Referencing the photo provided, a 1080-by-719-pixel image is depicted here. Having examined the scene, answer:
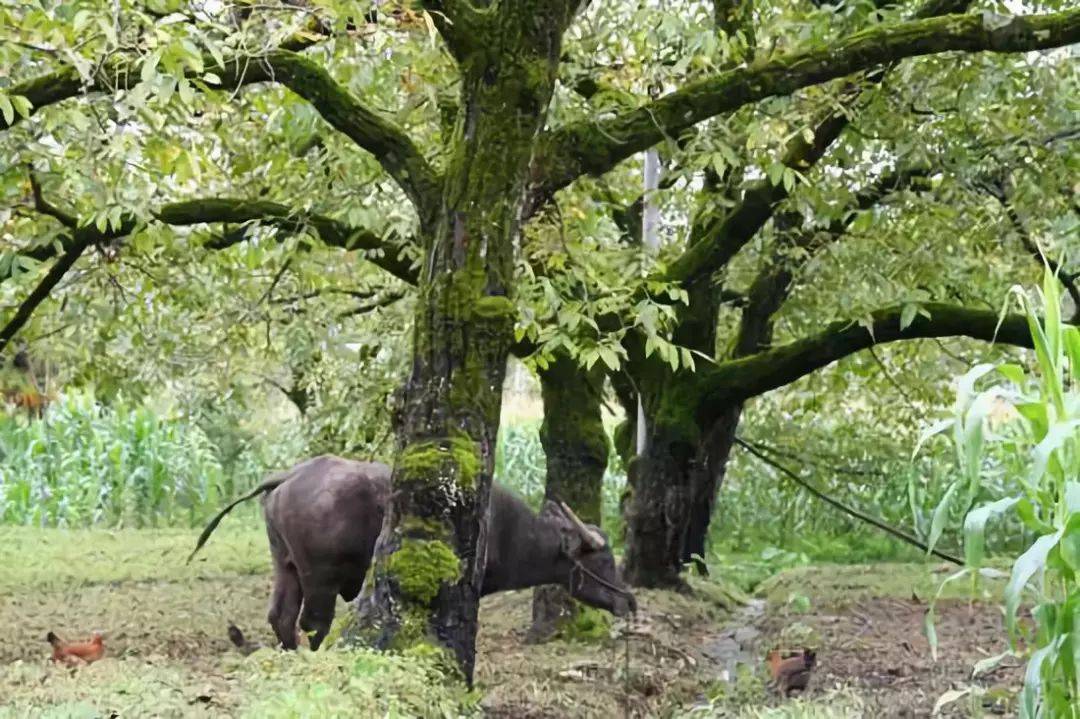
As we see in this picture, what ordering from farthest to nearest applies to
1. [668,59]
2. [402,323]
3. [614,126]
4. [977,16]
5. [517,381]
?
[517,381]
[402,323]
[668,59]
[614,126]
[977,16]

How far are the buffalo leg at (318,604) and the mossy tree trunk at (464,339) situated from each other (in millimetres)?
2421

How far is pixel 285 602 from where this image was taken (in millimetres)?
9250

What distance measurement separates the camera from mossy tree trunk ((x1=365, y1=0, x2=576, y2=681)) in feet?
21.0

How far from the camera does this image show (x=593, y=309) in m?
7.51

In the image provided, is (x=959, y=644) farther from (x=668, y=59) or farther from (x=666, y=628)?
(x=668, y=59)

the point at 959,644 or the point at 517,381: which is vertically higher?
the point at 517,381

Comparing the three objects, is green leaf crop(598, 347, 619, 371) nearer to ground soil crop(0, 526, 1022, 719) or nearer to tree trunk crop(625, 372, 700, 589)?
ground soil crop(0, 526, 1022, 719)

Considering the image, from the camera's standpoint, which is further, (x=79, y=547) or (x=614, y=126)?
(x=79, y=547)

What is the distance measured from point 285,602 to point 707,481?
4.44m

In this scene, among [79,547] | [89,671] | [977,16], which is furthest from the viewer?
[79,547]

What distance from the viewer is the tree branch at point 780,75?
651 centimetres

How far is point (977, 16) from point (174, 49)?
3756mm

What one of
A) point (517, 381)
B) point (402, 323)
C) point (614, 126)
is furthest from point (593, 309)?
point (517, 381)

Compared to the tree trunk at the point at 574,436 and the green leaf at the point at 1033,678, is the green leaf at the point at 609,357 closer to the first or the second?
the tree trunk at the point at 574,436
